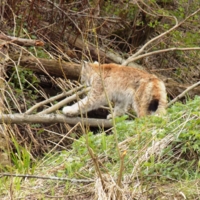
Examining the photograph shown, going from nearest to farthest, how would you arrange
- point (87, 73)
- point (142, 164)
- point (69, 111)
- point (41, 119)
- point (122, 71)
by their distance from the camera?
point (142, 164)
point (41, 119)
point (69, 111)
point (122, 71)
point (87, 73)

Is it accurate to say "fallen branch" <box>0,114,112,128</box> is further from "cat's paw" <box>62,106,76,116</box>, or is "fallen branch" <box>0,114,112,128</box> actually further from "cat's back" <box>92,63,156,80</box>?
"cat's back" <box>92,63,156,80</box>

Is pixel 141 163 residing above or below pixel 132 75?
above

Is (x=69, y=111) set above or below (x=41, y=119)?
below

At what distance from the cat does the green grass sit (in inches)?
106

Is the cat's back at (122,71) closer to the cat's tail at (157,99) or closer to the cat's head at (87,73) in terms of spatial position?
the cat's head at (87,73)

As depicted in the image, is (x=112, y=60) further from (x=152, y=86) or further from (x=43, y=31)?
(x=152, y=86)

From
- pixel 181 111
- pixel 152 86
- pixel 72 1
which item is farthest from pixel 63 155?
pixel 72 1

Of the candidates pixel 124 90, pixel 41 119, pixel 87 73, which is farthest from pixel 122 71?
pixel 41 119

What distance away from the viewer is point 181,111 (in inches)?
283

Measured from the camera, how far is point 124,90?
10.8 metres

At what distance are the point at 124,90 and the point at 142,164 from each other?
15.2 feet

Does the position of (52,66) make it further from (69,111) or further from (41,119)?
(41,119)

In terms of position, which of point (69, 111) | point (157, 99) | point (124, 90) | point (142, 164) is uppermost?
point (142, 164)

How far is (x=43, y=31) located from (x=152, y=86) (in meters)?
3.28
